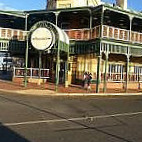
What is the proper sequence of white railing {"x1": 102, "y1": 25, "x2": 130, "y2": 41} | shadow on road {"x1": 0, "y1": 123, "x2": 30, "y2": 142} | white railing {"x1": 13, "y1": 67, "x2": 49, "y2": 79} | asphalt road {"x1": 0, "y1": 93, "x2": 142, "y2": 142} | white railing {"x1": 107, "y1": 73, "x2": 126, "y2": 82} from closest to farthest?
shadow on road {"x1": 0, "y1": 123, "x2": 30, "y2": 142} → asphalt road {"x1": 0, "y1": 93, "x2": 142, "y2": 142} → white railing {"x1": 102, "y1": 25, "x2": 130, "y2": 41} → white railing {"x1": 13, "y1": 67, "x2": 49, "y2": 79} → white railing {"x1": 107, "y1": 73, "x2": 126, "y2": 82}

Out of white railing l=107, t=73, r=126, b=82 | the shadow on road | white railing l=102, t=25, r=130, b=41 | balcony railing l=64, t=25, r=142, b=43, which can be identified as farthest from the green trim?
the shadow on road

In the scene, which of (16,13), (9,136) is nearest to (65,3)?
(16,13)

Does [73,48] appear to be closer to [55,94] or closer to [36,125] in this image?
[55,94]

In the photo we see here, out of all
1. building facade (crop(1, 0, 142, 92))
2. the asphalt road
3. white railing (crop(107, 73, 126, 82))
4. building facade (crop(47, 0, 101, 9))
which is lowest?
the asphalt road

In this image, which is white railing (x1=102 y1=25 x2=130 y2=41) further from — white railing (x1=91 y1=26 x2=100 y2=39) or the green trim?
the green trim

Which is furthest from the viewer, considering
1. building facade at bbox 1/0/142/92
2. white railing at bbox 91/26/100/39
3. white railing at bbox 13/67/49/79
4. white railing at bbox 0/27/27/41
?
white railing at bbox 0/27/27/41

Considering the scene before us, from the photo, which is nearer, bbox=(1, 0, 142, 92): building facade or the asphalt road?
the asphalt road

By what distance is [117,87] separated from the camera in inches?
1395

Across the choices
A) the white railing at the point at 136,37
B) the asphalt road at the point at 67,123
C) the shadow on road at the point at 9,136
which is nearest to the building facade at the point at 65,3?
the white railing at the point at 136,37

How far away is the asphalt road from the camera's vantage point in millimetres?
11320

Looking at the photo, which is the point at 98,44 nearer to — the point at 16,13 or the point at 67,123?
the point at 16,13

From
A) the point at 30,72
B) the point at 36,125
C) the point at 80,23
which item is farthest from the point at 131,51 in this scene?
the point at 36,125

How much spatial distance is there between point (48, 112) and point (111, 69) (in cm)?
2065

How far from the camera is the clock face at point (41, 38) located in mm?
29844
